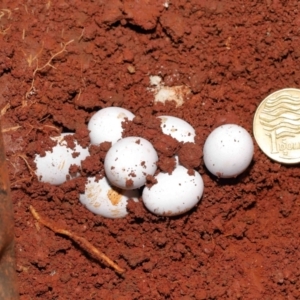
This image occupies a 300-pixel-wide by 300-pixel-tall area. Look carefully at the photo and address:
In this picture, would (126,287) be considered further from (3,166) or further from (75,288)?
(3,166)

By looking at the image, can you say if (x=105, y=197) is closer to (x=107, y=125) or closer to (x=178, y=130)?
(x=107, y=125)

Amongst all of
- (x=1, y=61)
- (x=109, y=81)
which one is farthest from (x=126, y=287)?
(x=1, y=61)

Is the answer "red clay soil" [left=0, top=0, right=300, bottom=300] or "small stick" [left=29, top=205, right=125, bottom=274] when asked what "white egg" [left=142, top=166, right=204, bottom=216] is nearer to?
"red clay soil" [left=0, top=0, right=300, bottom=300]

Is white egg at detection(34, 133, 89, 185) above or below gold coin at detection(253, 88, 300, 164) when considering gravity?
below

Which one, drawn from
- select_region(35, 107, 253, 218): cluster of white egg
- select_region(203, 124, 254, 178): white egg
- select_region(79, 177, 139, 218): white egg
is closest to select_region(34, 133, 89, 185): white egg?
select_region(35, 107, 253, 218): cluster of white egg

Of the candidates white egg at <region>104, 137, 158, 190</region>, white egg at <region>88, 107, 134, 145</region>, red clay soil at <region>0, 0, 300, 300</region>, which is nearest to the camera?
white egg at <region>104, 137, 158, 190</region>

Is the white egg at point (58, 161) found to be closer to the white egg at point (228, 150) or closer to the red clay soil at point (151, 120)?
the red clay soil at point (151, 120)

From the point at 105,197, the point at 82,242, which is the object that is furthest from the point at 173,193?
the point at 82,242

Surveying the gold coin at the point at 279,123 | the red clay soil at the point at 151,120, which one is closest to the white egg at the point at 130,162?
the red clay soil at the point at 151,120
